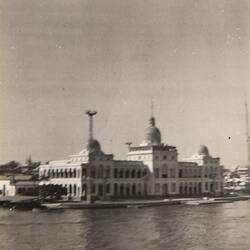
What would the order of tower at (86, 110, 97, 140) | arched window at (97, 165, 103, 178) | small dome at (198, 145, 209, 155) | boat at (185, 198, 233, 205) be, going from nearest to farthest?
tower at (86, 110, 97, 140)
boat at (185, 198, 233, 205)
arched window at (97, 165, 103, 178)
small dome at (198, 145, 209, 155)

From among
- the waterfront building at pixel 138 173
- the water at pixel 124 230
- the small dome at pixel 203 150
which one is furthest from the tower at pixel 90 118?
the small dome at pixel 203 150

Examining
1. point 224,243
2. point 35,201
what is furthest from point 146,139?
point 224,243

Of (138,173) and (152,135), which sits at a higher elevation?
(152,135)

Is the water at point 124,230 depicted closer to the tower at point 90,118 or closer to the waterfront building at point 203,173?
the tower at point 90,118

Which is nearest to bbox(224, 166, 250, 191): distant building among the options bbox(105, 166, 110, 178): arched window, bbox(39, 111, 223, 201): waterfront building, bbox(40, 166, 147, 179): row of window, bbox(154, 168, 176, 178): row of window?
bbox(39, 111, 223, 201): waterfront building

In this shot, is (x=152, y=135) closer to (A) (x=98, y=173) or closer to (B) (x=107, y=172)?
(B) (x=107, y=172)

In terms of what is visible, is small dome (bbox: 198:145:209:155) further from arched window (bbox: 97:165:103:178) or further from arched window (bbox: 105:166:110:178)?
arched window (bbox: 97:165:103:178)

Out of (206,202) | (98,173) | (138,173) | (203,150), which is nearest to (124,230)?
(206,202)
